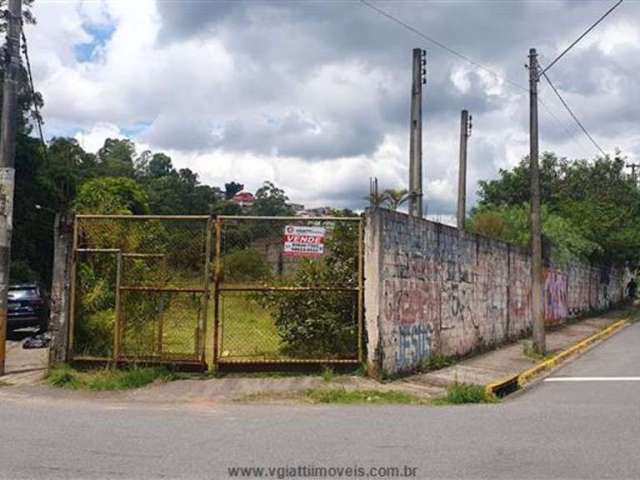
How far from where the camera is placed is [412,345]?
1414 centimetres

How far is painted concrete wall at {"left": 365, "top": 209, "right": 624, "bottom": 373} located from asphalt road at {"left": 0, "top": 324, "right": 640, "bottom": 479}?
2.44 meters

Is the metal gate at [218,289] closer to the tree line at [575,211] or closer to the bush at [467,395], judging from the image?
the bush at [467,395]

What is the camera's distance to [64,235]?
43.6 ft

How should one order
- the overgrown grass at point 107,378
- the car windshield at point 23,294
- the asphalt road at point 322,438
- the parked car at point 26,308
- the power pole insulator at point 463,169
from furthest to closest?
the power pole insulator at point 463,169, the car windshield at point 23,294, the parked car at point 26,308, the overgrown grass at point 107,378, the asphalt road at point 322,438

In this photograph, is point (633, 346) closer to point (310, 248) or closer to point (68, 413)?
point (310, 248)

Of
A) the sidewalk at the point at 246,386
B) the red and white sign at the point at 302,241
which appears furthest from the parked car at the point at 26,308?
the red and white sign at the point at 302,241

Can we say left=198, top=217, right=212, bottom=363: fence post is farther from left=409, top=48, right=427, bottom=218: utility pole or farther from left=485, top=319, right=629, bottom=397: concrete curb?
left=409, top=48, right=427, bottom=218: utility pole

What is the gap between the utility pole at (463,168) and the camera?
30441 mm

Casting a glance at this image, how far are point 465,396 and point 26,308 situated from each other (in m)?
14.4

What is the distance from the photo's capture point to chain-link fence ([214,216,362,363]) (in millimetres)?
12898

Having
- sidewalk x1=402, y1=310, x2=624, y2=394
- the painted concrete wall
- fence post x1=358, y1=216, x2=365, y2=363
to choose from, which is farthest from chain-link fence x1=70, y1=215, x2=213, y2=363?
sidewalk x1=402, y1=310, x2=624, y2=394

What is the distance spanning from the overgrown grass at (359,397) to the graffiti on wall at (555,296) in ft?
54.3

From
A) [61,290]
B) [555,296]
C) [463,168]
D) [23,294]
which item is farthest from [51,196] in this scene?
[61,290]

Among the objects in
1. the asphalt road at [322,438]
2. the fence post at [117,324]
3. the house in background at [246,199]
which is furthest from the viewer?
the house in background at [246,199]
